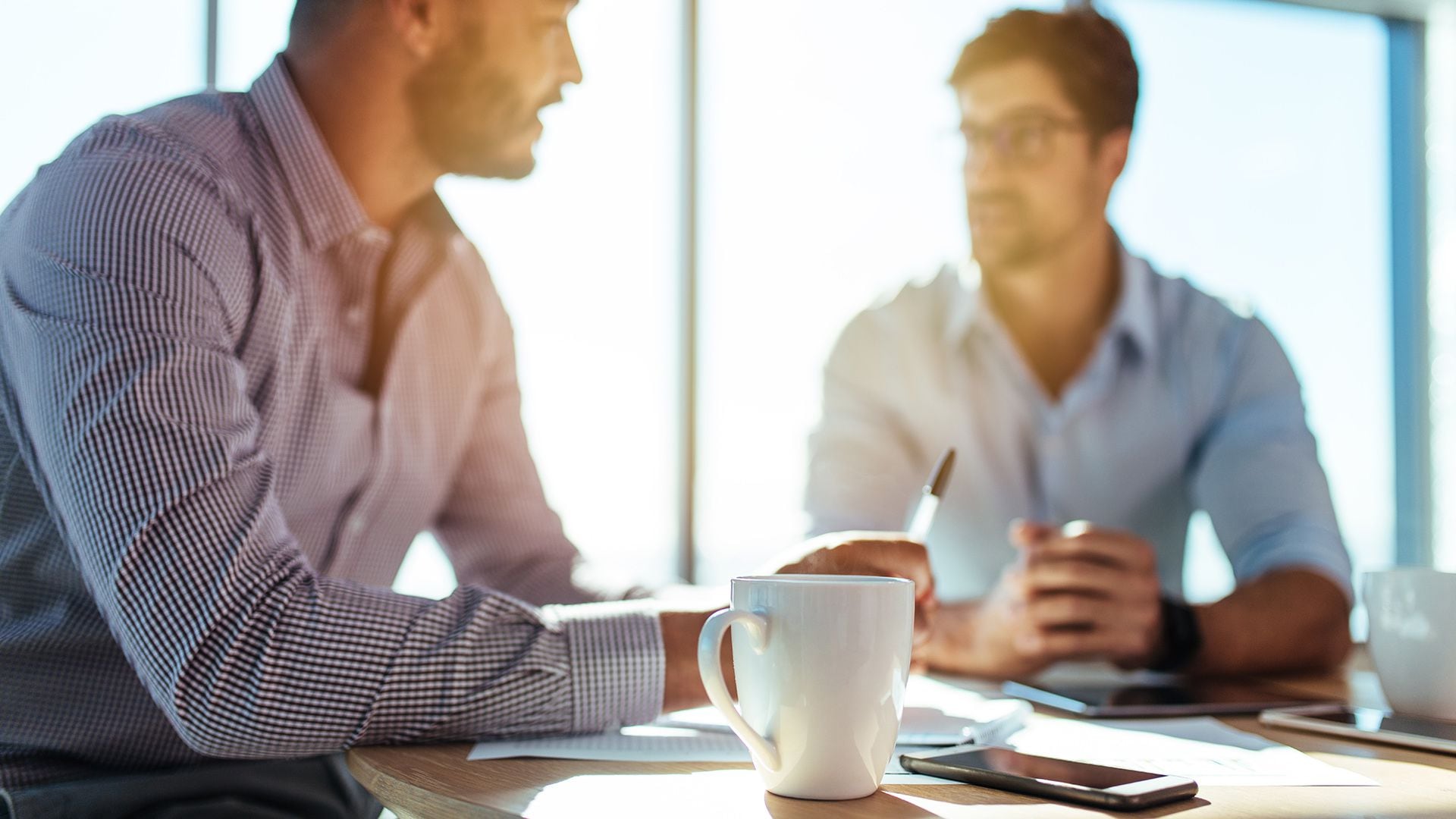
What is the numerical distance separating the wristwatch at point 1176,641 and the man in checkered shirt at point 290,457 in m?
0.49

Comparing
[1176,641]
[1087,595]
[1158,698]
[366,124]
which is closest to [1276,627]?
[1176,641]

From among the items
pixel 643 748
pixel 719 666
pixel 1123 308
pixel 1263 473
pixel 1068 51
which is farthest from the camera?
pixel 1068 51

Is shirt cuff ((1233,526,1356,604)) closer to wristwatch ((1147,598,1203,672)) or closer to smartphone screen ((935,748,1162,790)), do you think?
wristwatch ((1147,598,1203,672))

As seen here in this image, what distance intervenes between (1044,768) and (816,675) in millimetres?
172

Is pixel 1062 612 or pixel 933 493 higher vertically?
pixel 933 493

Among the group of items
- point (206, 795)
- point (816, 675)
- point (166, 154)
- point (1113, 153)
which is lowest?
point (206, 795)

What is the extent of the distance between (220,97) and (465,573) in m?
0.64

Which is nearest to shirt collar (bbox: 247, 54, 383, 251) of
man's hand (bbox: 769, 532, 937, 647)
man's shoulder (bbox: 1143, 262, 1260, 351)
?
man's hand (bbox: 769, 532, 937, 647)

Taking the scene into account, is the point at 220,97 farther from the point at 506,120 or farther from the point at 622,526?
the point at 622,526

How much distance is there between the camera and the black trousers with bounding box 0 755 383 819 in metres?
0.90

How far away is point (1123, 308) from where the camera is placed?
A: 6.11 feet

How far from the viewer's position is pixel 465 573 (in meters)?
1.43

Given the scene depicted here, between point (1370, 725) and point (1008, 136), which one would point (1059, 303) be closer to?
point (1008, 136)

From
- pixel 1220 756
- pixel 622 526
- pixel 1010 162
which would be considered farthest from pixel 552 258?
pixel 1220 756
